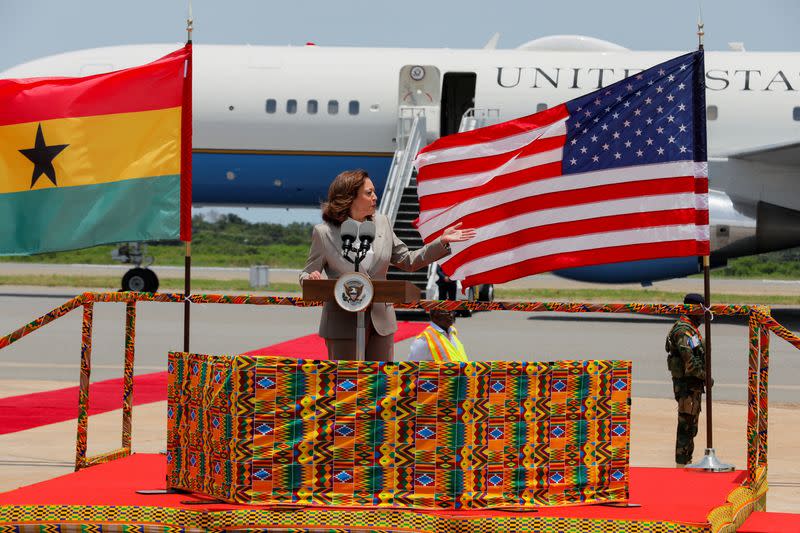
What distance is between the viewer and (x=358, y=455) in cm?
596

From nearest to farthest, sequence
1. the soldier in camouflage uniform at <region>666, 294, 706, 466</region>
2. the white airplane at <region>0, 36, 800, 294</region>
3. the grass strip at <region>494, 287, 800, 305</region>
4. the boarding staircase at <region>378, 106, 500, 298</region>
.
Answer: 1. the soldier in camouflage uniform at <region>666, 294, 706, 466</region>
2. the boarding staircase at <region>378, 106, 500, 298</region>
3. the white airplane at <region>0, 36, 800, 294</region>
4. the grass strip at <region>494, 287, 800, 305</region>

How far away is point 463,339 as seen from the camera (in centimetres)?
1869

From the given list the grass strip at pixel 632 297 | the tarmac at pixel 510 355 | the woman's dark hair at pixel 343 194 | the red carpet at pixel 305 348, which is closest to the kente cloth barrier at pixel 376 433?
the woman's dark hair at pixel 343 194

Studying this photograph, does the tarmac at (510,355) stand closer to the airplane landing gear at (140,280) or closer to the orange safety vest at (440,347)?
the airplane landing gear at (140,280)

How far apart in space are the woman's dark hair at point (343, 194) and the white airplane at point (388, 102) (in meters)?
17.0

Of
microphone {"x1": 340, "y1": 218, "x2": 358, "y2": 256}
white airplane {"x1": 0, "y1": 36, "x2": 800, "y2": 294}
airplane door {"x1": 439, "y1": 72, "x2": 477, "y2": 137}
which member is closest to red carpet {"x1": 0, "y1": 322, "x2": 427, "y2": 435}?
microphone {"x1": 340, "y1": 218, "x2": 358, "y2": 256}

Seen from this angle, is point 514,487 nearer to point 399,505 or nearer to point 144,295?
point 399,505

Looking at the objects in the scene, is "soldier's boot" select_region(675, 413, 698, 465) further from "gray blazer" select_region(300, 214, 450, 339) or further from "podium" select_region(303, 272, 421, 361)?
"podium" select_region(303, 272, 421, 361)

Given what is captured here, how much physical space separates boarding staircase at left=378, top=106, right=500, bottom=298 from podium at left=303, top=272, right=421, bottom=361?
13766 millimetres

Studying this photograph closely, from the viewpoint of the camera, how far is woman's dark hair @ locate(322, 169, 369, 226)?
693 cm

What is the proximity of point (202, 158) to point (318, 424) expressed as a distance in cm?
1947

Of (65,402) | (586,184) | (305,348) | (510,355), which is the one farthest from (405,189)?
(586,184)

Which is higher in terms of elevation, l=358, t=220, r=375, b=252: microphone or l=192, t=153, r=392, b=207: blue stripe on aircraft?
l=192, t=153, r=392, b=207: blue stripe on aircraft

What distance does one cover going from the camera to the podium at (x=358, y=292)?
6.18 meters
